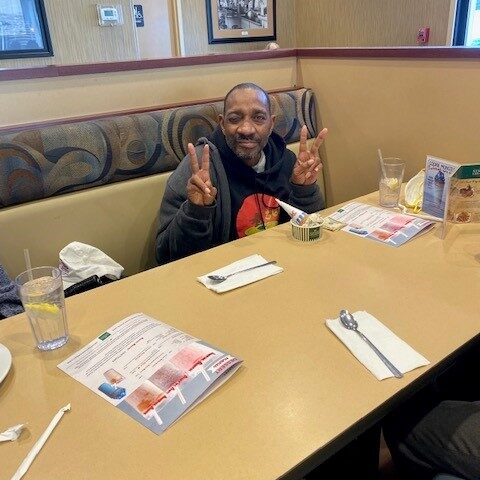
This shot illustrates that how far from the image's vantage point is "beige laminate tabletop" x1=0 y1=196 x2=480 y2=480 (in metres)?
0.69

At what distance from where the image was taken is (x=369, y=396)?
78cm

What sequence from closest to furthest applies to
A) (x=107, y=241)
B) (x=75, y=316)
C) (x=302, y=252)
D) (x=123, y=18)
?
(x=75, y=316) < (x=302, y=252) < (x=107, y=241) < (x=123, y=18)

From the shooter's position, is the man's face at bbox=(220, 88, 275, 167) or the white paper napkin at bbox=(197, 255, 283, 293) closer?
the white paper napkin at bbox=(197, 255, 283, 293)

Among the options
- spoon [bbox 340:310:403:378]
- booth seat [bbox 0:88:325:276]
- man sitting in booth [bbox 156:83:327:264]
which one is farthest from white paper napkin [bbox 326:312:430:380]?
booth seat [bbox 0:88:325:276]

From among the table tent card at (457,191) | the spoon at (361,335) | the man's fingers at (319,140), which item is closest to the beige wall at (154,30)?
the man's fingers at (319,140)

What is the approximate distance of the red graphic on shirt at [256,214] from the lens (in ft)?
5.52

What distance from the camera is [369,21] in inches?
157

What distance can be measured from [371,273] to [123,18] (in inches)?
122

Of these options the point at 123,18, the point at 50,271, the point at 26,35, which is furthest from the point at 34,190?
the point at 123,18

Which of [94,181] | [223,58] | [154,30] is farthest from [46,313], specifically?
[154,30]

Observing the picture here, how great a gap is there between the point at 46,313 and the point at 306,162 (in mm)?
960

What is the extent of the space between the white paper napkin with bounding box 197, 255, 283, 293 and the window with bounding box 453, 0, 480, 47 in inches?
123

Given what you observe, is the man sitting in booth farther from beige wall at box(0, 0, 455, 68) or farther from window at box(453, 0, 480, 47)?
window at box(453, 0, 480, 47)

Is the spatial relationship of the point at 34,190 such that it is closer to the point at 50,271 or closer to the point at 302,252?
the point at 50,271
